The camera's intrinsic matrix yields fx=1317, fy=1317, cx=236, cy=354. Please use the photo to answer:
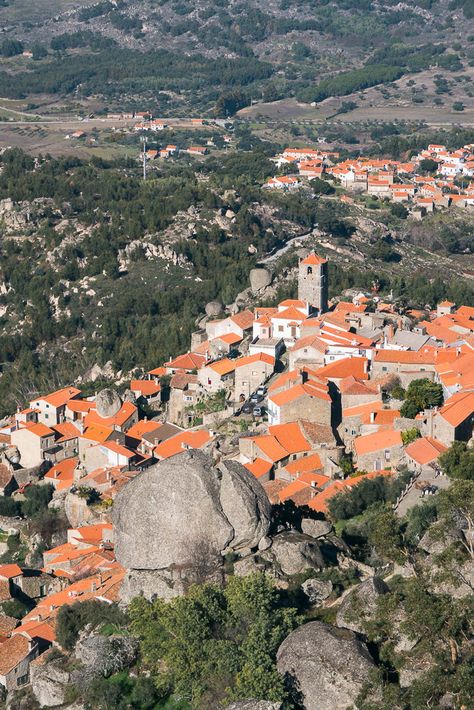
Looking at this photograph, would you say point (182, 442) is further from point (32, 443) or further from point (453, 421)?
point (453, 421)

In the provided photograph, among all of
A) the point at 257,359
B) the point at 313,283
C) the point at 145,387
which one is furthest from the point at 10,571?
the point at 313,283

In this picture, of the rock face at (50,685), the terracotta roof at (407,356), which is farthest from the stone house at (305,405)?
the rock face at (50,685)

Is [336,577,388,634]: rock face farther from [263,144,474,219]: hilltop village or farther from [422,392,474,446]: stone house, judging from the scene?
[263,144,474,219]: hilltop village

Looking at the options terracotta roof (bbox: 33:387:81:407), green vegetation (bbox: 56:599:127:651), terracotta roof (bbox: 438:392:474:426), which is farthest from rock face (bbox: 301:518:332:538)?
terracotta roof (bbox: 33:387:81:407)

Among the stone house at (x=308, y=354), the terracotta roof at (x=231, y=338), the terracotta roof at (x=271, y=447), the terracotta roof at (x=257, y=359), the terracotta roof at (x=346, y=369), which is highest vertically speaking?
the terracotta roof at (x=271, y=447)

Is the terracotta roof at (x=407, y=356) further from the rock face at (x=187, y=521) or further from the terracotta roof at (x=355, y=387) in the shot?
the rock face at (x=187, y=521)

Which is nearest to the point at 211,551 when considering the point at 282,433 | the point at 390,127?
the point at 282,433
